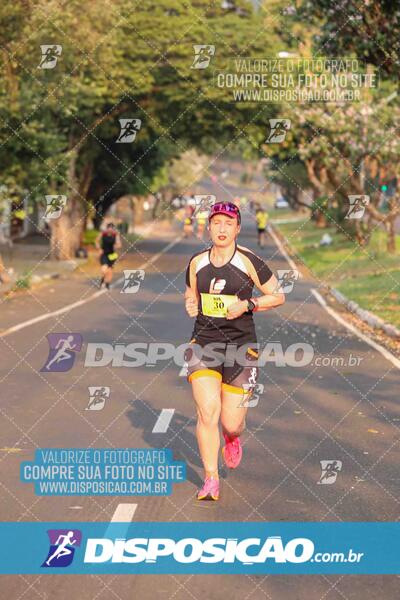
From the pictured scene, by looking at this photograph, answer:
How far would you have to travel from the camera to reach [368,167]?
168ft

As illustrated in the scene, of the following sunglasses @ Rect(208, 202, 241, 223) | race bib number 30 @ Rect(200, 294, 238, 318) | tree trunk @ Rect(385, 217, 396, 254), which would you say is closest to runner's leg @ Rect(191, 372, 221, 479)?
race bib number 30 @ Rect(200, 294, 238, 318)

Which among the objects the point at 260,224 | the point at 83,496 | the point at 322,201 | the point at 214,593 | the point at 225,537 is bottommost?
the point at 322,201

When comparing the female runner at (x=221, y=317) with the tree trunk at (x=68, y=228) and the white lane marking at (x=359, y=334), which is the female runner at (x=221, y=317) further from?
the tree trunk at (x=68, y=228)

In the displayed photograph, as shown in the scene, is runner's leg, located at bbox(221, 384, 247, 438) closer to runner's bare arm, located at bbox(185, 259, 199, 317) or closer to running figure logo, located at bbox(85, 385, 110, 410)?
runner's bare arm, located at bbox(185, 259, 199, 317)

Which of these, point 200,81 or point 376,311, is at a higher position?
point 376,311

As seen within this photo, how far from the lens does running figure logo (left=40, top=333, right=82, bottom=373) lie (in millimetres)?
15281

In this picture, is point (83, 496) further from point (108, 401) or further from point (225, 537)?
point (108, 401)

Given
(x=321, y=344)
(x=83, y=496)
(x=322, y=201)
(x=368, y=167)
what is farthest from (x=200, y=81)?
(x=83, y=496)

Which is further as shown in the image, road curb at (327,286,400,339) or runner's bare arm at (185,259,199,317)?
road curb at (327,286,400,339)

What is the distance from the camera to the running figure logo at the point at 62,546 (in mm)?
6820

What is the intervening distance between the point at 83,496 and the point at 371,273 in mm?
27292

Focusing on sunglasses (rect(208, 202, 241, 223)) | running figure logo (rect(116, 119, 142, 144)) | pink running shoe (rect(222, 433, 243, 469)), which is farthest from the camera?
running figure logo (rect(116, 119, 142, 144))

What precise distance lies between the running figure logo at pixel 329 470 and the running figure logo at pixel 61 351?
6085 mm

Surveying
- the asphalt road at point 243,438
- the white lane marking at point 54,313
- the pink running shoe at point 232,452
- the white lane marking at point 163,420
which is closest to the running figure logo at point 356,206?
the asphalt road at point 243,438
